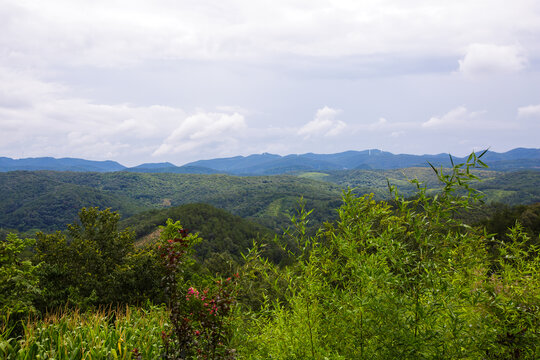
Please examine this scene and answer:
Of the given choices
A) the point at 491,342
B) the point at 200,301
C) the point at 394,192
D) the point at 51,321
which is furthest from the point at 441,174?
the point at 51,321

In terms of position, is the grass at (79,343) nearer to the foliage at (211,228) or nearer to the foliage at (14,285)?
the foliage at (14,285)

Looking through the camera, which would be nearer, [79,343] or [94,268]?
[79,343]

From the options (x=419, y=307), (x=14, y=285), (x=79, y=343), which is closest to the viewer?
(x=419, y=307)

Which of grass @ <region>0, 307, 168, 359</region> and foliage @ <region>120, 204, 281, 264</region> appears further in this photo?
Answer: foliage @ <region>120, 204, 281, 264</region>

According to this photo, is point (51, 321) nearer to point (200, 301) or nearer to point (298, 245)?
point (200, 301)

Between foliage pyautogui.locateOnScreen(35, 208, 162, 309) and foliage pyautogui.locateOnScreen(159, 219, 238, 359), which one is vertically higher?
foliage pyautogui.locateOnScreen(159, 219, 238, 359)

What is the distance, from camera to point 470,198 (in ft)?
10.1

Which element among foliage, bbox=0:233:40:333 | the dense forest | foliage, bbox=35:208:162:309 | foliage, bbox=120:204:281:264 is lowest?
foliage, bbox=120:204:281:264

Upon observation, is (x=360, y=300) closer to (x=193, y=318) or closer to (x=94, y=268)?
(x=193, y=318)

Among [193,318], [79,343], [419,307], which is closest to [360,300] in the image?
[419,307]

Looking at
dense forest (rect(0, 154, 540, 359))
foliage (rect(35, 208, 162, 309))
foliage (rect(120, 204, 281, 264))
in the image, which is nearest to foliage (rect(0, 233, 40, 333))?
dense forest (rect(0, 154, 540, 359))

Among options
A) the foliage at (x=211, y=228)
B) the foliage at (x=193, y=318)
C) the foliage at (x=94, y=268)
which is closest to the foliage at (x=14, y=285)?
the foliage at (x=94, y=268)

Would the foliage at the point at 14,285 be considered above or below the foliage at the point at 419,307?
below

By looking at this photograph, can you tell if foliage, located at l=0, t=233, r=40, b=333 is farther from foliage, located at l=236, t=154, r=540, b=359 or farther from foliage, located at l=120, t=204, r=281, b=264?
foliage, located at l=120, t=204, r=281, b=264
